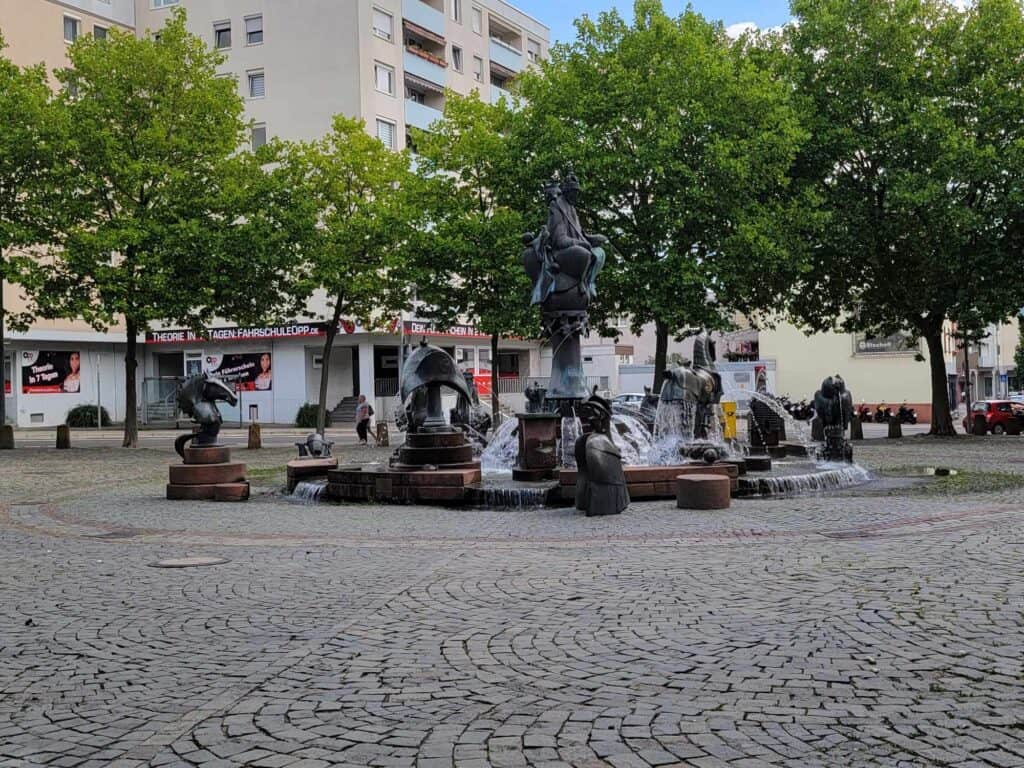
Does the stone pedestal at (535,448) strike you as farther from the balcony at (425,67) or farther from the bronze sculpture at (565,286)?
the balcony at (425,67)

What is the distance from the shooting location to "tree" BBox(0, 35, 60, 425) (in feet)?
88.3

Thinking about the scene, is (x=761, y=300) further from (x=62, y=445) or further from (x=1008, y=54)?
(x=62, y=445)

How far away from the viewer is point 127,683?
16.9 ft

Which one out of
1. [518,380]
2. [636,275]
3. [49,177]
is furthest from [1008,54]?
[518,380]

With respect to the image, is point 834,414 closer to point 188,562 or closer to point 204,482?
point 204,482

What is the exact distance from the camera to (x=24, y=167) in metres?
27.8

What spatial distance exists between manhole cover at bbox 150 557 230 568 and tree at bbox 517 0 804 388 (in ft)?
61.8

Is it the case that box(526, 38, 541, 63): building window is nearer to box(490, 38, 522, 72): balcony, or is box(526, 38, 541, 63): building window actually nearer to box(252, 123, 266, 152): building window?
box(490, 38, 522, 72): balcony

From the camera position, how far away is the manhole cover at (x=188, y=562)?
8.70 m

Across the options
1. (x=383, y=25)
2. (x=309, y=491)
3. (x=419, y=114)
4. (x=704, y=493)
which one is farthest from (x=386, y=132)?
(x=704, y=493)

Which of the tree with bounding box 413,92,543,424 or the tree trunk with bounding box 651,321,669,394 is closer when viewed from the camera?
the tree trunk with bounding box 651,321,669,394

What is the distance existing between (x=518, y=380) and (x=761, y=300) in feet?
92.4

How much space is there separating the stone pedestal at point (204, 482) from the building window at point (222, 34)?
133 feet

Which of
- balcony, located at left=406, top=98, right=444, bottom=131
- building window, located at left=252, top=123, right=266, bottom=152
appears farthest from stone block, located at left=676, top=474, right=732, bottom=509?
building window, located at left=252, top=123, right=266, bottom=152
